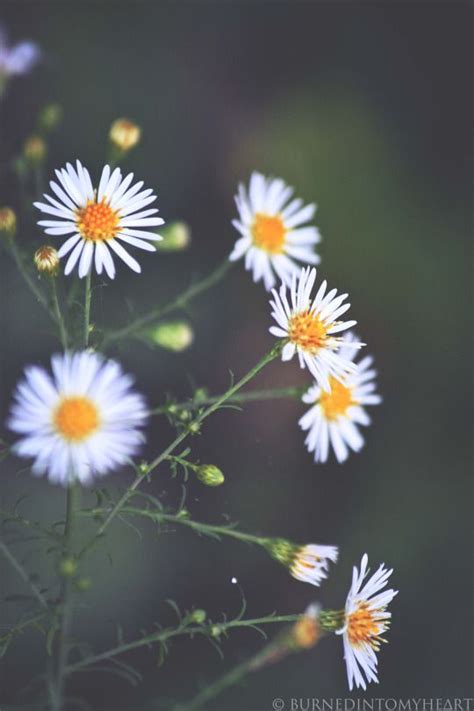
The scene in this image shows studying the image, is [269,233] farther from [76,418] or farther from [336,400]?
[76,418]

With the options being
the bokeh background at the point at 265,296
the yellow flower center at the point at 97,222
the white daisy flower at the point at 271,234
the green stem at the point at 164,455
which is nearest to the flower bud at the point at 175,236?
the white daisy flower at the point at 271,234

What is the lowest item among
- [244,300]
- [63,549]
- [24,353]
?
[63,549]

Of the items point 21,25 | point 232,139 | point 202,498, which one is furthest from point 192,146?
point 202,498

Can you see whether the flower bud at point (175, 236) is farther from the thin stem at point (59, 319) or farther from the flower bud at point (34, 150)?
the thin stem at point (59, 319)

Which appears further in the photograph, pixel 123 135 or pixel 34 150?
pixel 34 150

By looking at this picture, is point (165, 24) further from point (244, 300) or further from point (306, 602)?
point (306, 602)

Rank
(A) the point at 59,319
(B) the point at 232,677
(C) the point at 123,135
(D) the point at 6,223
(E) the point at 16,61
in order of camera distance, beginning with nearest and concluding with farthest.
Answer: (B) the point at 232,677, (A) the point at 59,319, (D) the point at 6,223, (C) the point at 123,135, (E) the point at 16,61

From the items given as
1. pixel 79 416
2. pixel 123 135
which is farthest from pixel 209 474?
pixel 123 135
